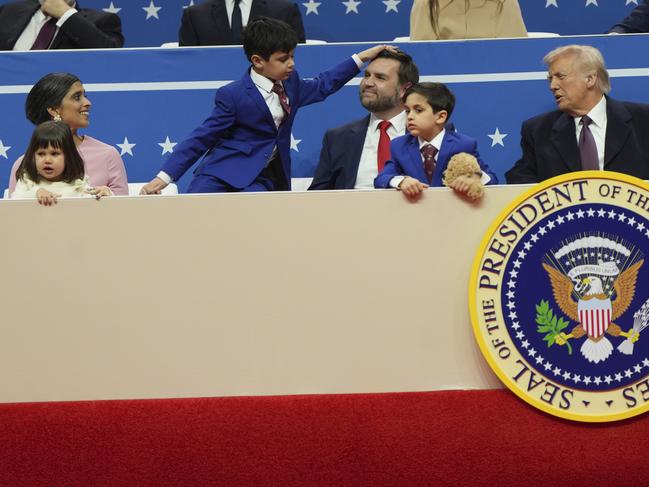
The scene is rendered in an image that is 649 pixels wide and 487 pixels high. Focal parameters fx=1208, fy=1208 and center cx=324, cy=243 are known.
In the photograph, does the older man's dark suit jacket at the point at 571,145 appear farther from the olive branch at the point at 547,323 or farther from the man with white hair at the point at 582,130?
the olive branch at the point at 547,323

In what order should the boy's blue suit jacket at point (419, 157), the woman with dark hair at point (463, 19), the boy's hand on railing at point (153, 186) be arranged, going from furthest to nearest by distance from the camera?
the woman with dark hair at point (463, 19)
the boy's hand on railing at point (153, 186)
the boy's blue suit jacket at point (419, 157)

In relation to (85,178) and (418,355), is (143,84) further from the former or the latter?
(418,355)

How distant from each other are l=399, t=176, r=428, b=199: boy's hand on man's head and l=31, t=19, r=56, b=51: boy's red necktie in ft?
9.56

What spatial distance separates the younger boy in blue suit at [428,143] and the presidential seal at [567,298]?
0.39 meters

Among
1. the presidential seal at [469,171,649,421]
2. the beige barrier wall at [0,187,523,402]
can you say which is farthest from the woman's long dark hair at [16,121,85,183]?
the presidential seal at [469,171,649,421]

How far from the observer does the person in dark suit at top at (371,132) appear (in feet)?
14.9

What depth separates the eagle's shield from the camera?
3186 mm

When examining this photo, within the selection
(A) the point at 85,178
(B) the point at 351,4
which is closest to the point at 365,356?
(A) the point at 85,178

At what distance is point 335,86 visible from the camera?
4.49m

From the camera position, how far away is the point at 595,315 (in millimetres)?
3188

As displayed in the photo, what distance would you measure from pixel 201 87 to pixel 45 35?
2.83ft

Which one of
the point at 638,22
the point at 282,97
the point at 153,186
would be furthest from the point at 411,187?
the point at 638,22

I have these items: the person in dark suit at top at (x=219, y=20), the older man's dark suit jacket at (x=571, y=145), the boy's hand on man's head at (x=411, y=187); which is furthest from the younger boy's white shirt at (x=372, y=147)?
the boy's hand on man's head at (x=411, y=187)

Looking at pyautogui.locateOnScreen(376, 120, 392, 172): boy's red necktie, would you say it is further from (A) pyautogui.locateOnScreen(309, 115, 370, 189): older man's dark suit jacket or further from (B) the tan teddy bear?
(B) the tan teddy bear
